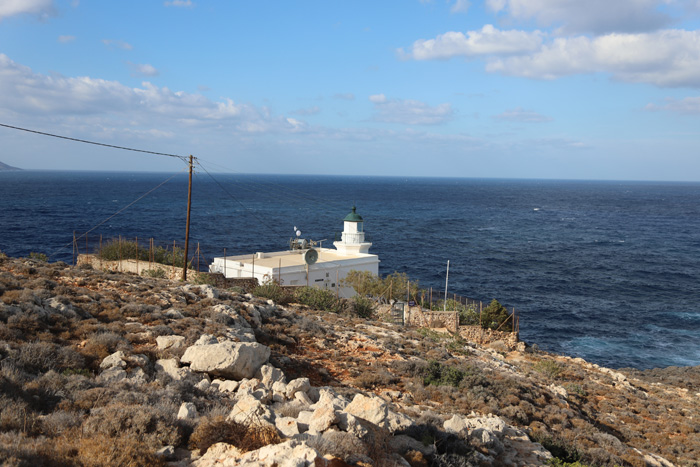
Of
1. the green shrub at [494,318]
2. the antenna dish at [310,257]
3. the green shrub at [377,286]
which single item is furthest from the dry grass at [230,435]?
the green shrub at [377,286]

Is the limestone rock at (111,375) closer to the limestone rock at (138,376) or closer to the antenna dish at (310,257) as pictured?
the limestone rock at (138,376)

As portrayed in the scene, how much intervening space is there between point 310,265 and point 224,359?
73.5 ft

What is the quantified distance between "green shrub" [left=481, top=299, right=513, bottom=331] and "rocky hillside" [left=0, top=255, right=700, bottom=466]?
8.92 m

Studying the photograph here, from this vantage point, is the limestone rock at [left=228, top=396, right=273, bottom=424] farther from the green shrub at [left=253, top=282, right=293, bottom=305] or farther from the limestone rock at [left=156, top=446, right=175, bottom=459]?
the green shrub at [left=253, top=282, right=293, bottom=305]

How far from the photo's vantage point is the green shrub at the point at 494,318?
29.7 metres

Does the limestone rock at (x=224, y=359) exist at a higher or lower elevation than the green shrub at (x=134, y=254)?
higher

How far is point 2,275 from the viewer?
14578mm

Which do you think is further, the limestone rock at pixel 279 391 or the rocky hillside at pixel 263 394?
the limestone rock at pixel 279 391

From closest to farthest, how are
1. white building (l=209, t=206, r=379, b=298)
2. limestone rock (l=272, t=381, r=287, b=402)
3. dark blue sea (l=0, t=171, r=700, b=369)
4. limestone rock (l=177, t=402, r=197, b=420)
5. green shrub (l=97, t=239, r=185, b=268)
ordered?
limestone rock (l=177, t=402, r=197, b=420), limestone rock (l=272, t=381, r=287, b=402), white building (l=209, t=206, r=379, b=298), green shrub (l=97, t=239, r=185, b=268), dark blue sea (l=0, t=171, r=700, b=369)

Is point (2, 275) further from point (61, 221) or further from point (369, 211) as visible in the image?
point (369, 211)

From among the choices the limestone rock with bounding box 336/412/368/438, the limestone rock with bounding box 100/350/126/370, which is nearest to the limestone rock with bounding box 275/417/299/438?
the limestone rock with bounding box 336/412/368/438

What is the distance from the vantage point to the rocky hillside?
22.1 feet

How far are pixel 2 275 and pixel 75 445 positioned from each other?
10.8m

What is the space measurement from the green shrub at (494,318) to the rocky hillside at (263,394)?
8922 mm
